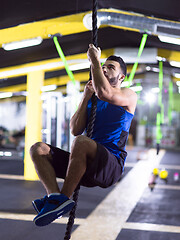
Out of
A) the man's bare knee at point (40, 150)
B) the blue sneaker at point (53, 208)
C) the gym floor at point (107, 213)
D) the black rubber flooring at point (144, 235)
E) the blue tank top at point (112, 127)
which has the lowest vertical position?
the black rubber flooring at point (144, 235)

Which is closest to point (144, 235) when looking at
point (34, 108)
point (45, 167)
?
point (45, 167)

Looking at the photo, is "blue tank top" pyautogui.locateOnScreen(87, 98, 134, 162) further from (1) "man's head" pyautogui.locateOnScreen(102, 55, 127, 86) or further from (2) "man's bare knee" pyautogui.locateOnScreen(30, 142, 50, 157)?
(2) "man's bare knee" pyautogui.locateOnScreen(30, 142, 50, 157)

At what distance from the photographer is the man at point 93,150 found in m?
1.62

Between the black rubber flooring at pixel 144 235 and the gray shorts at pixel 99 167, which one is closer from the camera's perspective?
the gray shorts at pixel 99 167

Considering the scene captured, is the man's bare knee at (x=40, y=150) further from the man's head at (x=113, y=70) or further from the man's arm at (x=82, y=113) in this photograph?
the man's head at (x=113, y=70)

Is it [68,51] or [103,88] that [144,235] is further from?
[68,51]

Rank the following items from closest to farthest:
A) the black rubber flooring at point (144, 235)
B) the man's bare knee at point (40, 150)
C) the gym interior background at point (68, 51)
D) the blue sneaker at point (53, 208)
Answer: the blue sneaker at point (53, 208)
the man's bare knee at point (40, 150)
the black rubber flooring at point (144, 235)
the gym interior background at point (68, 51)

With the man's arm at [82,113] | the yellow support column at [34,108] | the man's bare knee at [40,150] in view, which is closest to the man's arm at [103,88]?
the man's arm at [82,113]

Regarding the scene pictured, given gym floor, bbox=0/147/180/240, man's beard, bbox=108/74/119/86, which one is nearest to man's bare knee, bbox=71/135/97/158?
man's beard, bbox=108/74/119/86

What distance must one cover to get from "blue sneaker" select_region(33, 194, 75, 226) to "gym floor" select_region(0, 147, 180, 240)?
197 centimetres

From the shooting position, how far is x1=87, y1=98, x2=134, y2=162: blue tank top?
6.00ft

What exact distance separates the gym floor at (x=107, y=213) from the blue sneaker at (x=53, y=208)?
1.97 m

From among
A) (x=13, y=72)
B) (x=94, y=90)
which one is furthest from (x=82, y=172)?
(x=13, y=72)

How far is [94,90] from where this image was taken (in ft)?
5.98
